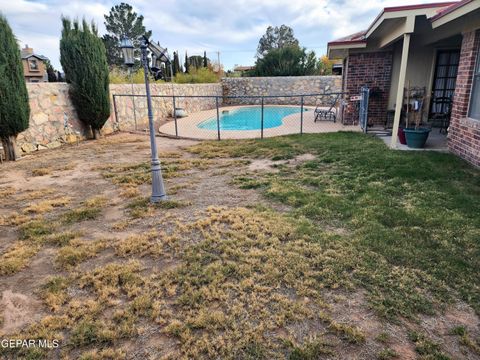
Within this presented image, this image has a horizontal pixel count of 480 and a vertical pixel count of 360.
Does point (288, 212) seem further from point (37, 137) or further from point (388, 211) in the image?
point (37, 137)

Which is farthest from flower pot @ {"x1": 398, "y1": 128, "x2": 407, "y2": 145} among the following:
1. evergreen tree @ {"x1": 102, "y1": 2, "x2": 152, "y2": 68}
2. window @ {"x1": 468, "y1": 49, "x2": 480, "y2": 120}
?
evergreen tree @ {"x1": 102, "y1": 2, "x2": 152, "y2": 68}

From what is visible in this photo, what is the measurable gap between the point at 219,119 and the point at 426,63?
27.0 ft

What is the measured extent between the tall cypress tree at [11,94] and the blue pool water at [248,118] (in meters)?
6.25

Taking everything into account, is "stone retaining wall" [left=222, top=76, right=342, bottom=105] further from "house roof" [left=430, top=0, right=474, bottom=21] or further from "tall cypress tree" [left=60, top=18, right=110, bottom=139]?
"house roof" [left=430, top=0, right=474, bottom=21]

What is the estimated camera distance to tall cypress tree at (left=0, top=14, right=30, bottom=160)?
598cm

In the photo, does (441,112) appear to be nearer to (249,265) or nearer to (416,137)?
(416,137)

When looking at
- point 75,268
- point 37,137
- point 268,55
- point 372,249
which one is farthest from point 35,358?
point 268,55

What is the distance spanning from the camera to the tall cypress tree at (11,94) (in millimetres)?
5984

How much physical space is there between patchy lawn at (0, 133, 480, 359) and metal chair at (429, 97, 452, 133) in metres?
3.81

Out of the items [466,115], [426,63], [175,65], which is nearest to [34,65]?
[175,65]

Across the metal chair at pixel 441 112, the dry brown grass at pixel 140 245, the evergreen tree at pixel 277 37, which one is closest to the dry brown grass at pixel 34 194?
the dry brown grass at pixel 140 245

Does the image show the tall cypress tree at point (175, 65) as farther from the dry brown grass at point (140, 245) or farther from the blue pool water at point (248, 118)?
the dry brown grass at point (140, 245)

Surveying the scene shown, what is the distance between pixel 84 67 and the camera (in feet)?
26.2

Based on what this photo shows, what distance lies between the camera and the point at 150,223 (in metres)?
3.61
